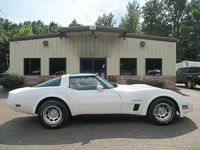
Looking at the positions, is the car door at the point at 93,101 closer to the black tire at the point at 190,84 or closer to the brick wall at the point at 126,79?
the brick wall at the point at 126,79

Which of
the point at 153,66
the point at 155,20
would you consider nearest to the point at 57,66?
the point at 153,66

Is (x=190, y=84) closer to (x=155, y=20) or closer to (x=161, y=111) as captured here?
(x=161, y=111)

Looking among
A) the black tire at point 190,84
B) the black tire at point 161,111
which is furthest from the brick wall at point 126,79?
the black tire at point 161,111

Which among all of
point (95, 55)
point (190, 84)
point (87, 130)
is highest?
point (95, 55)

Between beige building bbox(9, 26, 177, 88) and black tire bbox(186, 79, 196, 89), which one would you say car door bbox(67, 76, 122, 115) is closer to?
beige building bbox(9, 26, 177, 88)

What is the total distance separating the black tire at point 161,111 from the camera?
392cm

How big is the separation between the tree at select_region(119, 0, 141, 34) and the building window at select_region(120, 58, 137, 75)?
1257 inches

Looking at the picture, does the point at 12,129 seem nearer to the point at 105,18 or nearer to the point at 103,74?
the point at 103,74

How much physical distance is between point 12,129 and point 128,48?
31.9 ft

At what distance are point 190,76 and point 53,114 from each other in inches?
495

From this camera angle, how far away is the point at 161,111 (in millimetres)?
4016

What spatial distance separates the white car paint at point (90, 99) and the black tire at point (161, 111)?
11cm

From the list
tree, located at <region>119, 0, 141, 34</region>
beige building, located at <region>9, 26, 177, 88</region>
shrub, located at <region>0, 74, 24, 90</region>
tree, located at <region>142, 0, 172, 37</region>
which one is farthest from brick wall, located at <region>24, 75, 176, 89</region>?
tree, located at <region>119, 0, 141, 34</region>

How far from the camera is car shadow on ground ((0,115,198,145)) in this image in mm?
3242
